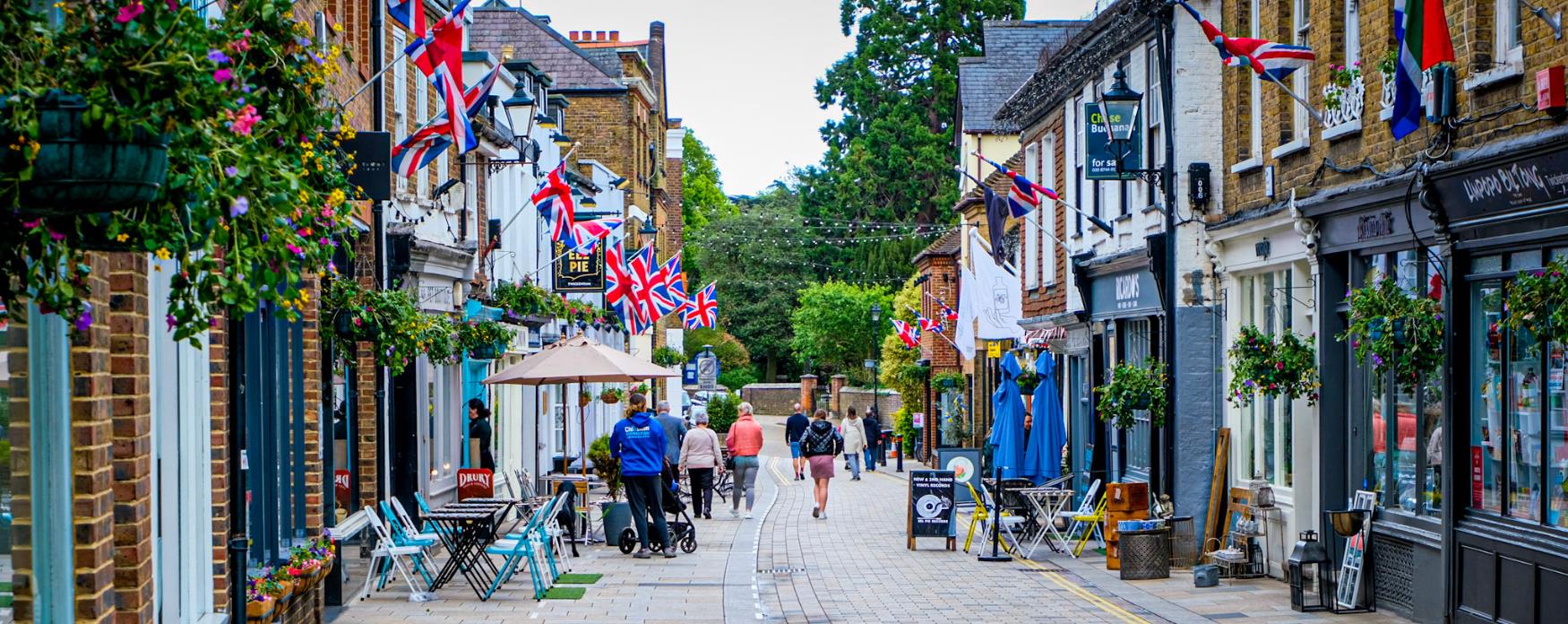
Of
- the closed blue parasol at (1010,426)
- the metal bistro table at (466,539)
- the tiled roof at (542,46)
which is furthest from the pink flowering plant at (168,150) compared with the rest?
the tiled roof at (542,46)

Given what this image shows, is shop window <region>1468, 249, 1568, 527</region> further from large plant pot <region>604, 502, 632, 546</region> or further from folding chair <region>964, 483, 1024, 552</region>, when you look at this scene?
large plant pot <region>604, 502, 632, 546</region>

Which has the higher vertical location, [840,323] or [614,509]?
[840,323]

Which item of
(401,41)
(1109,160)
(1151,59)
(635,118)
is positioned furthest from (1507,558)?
(635,118)

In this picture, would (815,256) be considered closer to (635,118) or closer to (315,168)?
(635,118)

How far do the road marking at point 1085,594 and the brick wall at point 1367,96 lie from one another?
4022 millimetres

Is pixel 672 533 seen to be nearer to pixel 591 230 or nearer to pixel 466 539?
pixel 466 539

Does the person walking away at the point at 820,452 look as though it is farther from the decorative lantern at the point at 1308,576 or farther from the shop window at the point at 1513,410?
the shop window at the point at 1513,410

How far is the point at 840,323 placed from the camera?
222 feet

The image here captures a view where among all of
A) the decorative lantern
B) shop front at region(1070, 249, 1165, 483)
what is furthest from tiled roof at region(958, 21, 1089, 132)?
the decorative lantern

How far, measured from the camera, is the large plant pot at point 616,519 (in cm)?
1938

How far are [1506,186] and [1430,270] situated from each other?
1.78 metres

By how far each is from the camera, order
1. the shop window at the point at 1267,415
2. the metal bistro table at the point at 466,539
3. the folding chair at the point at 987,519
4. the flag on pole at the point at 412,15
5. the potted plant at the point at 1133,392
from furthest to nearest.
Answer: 1. the folding chair at the point at 987,519
2. the potted plant at the point at 1133,392
3. the shop window at the point at 1267,415
4. the metal bistro table at the point at 466,539
5. the flag on pole at the point at 412,15

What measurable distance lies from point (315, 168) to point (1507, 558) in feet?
27.0

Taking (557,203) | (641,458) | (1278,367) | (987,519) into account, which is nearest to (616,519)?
(641,458)
